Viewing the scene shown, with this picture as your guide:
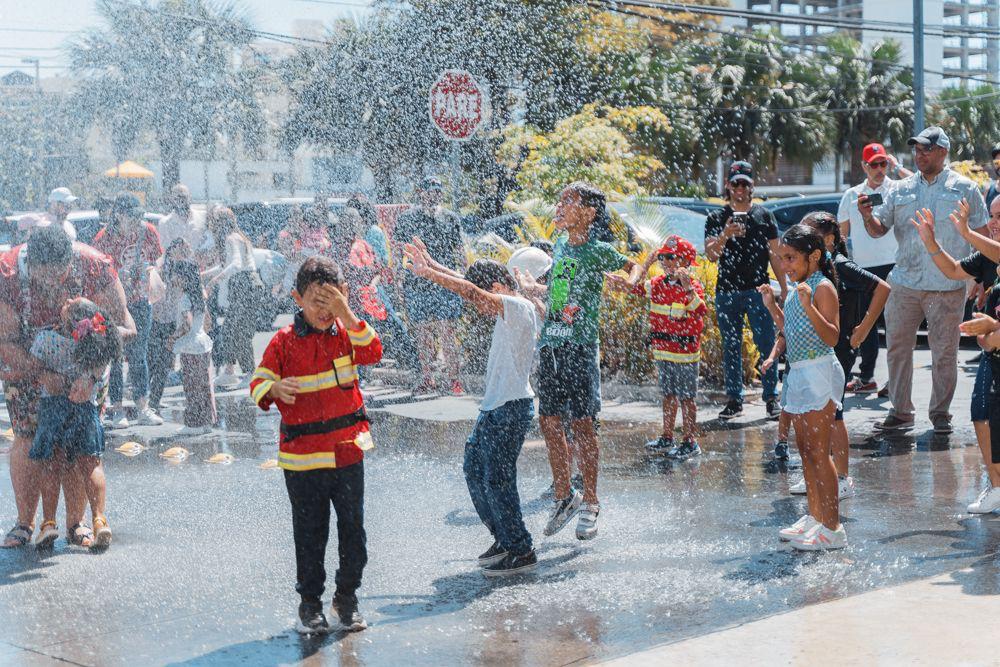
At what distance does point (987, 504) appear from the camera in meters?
6.69

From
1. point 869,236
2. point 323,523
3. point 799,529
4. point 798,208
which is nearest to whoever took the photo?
point 323,523

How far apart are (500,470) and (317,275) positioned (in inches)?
55.2

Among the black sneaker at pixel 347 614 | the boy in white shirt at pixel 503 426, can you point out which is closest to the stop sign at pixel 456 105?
the boy in white shirt at pixel 503 426

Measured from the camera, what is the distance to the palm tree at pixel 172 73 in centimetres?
3244

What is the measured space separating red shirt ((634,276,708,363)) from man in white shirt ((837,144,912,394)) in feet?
4.88

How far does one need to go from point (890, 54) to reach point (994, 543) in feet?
128

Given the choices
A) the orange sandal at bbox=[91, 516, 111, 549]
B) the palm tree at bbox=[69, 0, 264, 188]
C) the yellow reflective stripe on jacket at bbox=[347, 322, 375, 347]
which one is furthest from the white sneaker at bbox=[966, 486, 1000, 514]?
the palm tree at bbox=[69, 0, 264, 188]

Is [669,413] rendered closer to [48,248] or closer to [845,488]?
[845,488]

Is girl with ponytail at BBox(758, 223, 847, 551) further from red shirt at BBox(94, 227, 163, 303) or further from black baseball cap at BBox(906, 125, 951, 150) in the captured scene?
red shirt at BBox(94, 227, 163, 303)

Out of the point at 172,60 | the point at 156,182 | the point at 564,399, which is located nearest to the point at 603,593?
the point at 564,399

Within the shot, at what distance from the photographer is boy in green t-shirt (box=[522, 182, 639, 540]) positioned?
21.6 feet

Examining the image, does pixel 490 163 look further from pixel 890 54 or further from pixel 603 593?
pixel 890 54

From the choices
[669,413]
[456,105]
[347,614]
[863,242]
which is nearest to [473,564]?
[347,614]

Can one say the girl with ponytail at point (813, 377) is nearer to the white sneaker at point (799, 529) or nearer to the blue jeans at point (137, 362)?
the white sneaker at point (799, 529)
